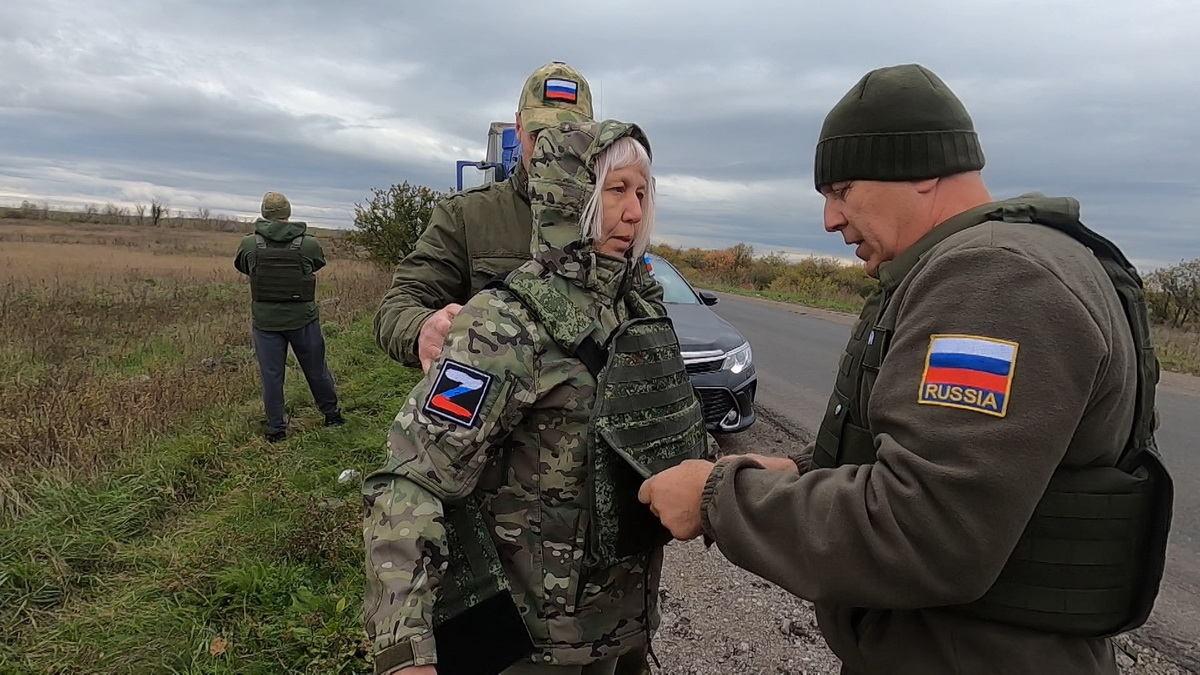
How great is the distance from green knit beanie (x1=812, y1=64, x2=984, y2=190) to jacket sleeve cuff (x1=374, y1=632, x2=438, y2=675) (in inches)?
50.1

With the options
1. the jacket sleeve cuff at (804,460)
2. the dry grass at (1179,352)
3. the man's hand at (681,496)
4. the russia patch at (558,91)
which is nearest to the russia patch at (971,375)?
the man's hand at (681,496)

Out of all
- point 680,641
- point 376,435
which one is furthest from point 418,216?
point 680,641

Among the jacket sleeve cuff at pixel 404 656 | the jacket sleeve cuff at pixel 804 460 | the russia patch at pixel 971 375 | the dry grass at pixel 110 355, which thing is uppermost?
the russia patch at pixel 971 375

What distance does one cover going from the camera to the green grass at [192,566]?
9.51 feet

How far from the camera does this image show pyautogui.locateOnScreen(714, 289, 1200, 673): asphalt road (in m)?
3.25

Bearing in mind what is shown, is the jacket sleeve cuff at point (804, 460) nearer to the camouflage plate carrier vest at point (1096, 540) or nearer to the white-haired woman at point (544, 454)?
the white-haired woman at point (544, 454)

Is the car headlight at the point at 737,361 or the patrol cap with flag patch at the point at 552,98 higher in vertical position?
the patrol cap with flag patch at the point at 552,98

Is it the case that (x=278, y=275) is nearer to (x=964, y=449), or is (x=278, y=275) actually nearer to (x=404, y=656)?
(x=404, y=656)

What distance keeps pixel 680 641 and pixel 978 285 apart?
252 centimetres

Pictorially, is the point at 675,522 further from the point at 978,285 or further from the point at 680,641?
the point at 680,641

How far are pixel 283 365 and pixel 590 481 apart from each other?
219 inches

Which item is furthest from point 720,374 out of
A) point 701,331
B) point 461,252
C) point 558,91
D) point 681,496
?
point 681,496

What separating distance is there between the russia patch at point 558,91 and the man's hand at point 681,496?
1688 mm

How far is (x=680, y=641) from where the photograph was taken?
3.12m
